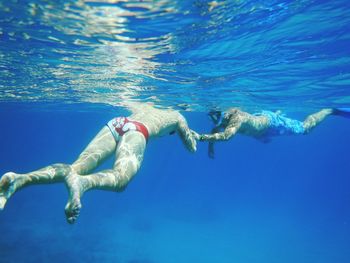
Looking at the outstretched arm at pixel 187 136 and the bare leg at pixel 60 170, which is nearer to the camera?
the bare leg at pixel 60 170

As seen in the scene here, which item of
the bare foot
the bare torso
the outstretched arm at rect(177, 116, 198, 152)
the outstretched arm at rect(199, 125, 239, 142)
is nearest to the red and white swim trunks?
the bare torso

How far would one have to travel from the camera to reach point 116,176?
20.7ft

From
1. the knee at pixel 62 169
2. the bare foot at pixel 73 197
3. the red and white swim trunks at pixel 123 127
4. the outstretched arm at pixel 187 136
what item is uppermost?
the red and white swim trunks at pixel 123 127

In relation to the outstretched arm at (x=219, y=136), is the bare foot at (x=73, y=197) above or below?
below

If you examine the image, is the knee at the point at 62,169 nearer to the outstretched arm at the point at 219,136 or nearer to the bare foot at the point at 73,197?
the bare foot at the point at 73,197

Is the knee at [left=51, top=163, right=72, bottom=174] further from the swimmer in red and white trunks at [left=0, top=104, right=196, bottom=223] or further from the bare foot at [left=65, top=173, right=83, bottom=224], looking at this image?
the bare foot at [left=65, top=173, right=83, bottom=224]

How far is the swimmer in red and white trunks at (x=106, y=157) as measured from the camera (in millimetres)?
5561

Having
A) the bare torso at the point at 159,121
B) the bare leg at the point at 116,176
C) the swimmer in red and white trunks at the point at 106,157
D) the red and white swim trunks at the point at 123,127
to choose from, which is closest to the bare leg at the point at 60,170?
the swimmer in red and white trunks at the point at 106,157

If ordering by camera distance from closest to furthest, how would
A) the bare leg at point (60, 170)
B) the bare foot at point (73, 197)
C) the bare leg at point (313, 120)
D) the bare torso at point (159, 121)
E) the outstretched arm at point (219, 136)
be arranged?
the bare foot at point (73, 197)
the bare leg at point (60, 170)
the bare torso at point (159, 121)
the outstretched arm at point (219, 136)
the bare leg at point (313, 120)

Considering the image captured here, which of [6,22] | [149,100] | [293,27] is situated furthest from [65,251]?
[293,27]

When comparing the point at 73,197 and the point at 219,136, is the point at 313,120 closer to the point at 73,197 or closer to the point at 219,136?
the point at 219,136

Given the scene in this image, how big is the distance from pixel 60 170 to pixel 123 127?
7.62ft

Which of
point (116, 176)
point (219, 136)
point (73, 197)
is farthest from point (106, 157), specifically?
point (219, 136)

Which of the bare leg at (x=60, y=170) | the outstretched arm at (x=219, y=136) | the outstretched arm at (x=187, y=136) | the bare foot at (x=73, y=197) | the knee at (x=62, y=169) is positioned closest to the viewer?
the bare foot at (x=73, y=197)
